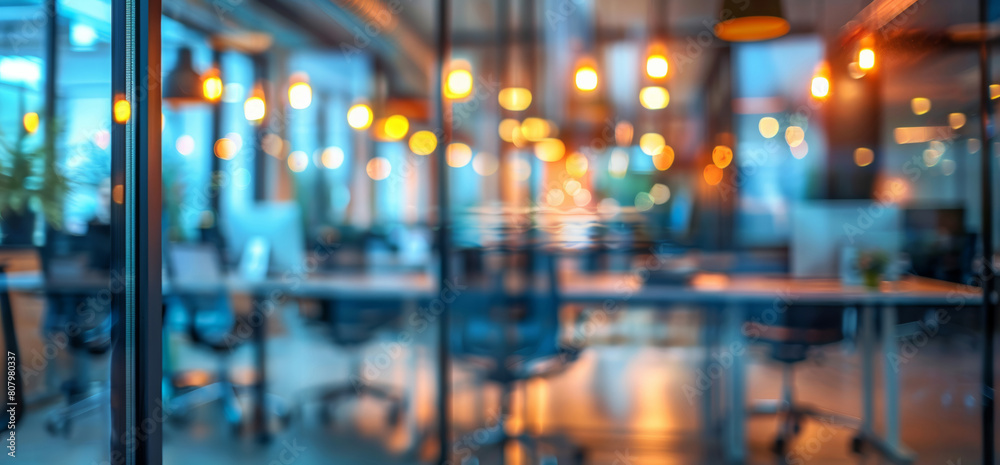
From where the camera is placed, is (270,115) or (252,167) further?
(270,115)

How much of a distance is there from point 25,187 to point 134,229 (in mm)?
592

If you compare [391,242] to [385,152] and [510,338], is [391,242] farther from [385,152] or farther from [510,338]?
[510,338]

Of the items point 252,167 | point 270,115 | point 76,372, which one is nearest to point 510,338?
point 76,372

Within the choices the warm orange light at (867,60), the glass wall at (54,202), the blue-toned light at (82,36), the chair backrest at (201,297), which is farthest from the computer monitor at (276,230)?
the warm orange light at (867,60)

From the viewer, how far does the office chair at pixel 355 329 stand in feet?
13.2

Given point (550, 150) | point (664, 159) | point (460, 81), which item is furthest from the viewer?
point (550, 150)

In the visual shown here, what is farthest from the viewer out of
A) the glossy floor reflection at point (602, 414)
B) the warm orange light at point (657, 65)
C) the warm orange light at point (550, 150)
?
the warm orange light at point (550, 150)

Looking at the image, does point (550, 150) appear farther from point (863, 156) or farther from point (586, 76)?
point (586, 76)

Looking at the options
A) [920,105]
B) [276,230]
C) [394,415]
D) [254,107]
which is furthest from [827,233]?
[254,107]

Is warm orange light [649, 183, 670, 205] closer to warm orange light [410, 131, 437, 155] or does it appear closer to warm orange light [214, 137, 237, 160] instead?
warm orange light [410, 131, 437, 155]

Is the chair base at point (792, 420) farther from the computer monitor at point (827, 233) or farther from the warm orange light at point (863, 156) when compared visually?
the warm orange light at point (863, 156)

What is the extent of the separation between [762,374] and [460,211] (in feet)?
17.3

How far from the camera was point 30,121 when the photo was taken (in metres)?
2.29

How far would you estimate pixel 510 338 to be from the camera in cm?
324
